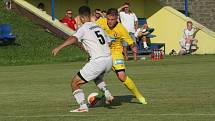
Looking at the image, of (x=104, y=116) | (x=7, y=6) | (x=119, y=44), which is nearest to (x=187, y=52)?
(x=7, y=6)

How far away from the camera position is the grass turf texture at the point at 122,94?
1227 cm

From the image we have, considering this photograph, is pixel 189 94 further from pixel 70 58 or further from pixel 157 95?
pixel 70 58

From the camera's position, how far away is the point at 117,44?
1447 centimetres

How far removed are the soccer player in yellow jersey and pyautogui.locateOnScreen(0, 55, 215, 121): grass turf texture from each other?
37 centimetres

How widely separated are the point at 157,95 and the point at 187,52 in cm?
1887

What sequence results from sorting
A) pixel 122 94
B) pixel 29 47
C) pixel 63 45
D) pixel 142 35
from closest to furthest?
pixel 63 45
pixel 122 94
pixel 29 47
pixel 142 35

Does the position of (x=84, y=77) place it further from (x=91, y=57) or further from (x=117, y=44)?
(x=117, y=44)

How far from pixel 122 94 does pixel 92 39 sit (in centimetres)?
345

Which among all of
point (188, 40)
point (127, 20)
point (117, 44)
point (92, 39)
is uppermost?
point (127, 20)

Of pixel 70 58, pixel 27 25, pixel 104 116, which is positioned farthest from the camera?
pixel 27 25

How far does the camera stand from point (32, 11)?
32.6 meters

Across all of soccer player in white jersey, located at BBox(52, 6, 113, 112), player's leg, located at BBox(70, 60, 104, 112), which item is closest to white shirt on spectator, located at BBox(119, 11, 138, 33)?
soccer player in white jersey, located at BBox(52, 6, 113, 112)

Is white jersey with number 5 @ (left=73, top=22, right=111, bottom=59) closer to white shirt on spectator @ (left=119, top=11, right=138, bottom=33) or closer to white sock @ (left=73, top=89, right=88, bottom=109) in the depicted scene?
white sock @ (left=73, top=89, right=88, bottom=109)

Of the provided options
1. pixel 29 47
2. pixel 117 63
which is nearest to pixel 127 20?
pixel 29 47
